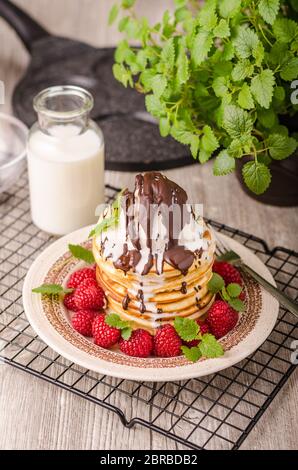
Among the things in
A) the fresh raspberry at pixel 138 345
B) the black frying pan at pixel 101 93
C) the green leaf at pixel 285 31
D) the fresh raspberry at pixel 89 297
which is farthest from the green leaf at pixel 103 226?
the black frying pan at pixel 101 93

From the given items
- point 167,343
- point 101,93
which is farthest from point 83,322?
point 101,93

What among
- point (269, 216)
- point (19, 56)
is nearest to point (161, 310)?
point (269, 216)

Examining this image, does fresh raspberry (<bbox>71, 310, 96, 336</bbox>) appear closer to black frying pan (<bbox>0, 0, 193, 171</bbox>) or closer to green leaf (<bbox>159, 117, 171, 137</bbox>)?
green leaf (<bbox>159, 117, 171, 137</bbox>)

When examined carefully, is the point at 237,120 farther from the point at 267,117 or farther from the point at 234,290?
the point at 234,290

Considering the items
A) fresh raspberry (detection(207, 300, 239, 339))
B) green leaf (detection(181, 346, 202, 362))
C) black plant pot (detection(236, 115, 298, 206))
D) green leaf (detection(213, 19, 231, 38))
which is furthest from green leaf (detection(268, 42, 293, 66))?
green leaf (detection(181, 346, 202, 362))

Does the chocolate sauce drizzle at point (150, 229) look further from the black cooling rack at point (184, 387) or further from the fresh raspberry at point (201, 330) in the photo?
the black cooling rack at point (184, 387)

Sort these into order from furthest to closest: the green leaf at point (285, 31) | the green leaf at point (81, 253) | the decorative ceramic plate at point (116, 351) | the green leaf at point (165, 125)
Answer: the green leaf at point (165, 125) → the green leaf at point (81, 253) → the green leaf at point (285, 31) → the decorative ceramic plate at point (116, 351)
